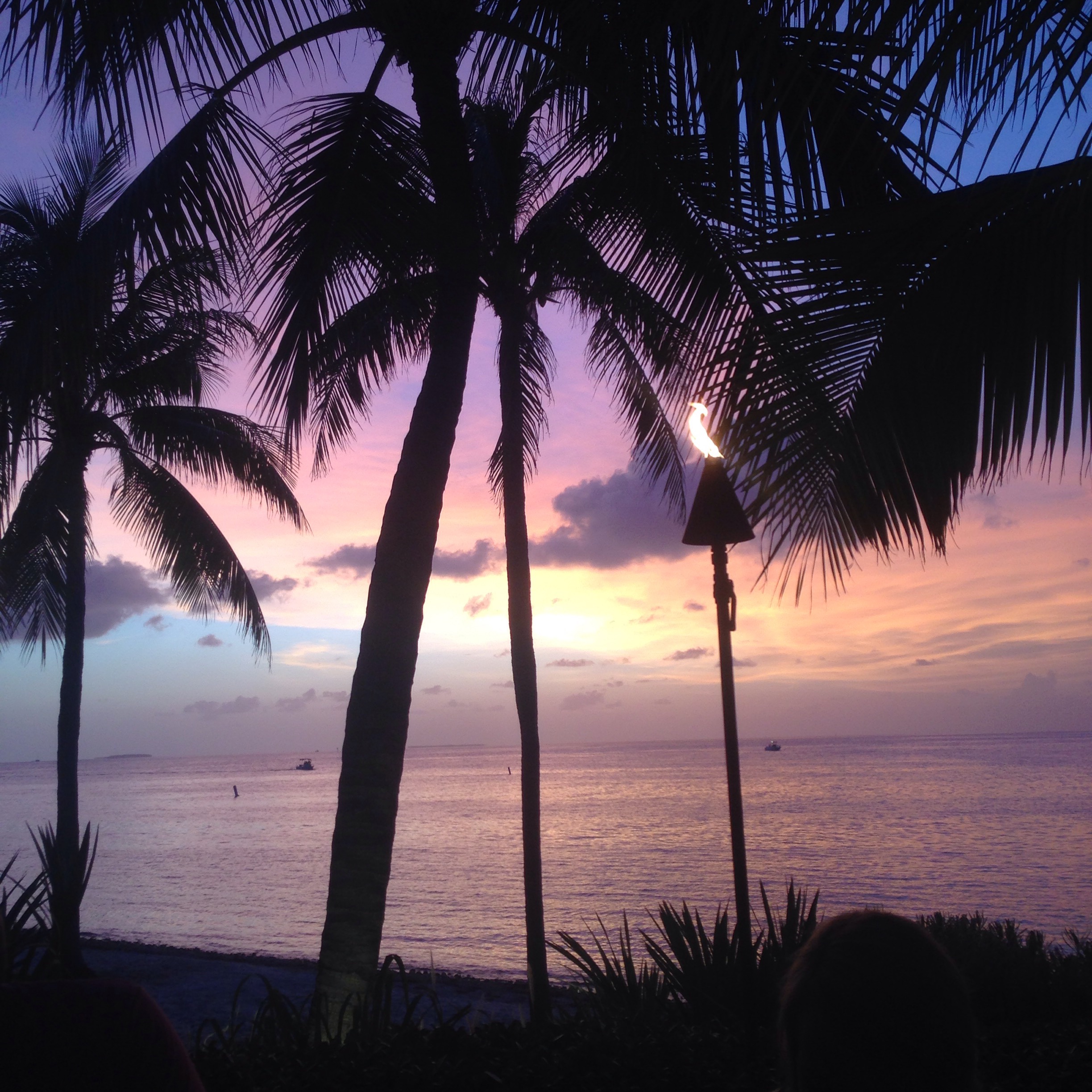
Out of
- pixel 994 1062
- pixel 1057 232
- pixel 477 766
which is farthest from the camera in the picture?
pixel 477 766

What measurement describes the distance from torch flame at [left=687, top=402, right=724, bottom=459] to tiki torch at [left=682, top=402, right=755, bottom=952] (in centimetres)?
22

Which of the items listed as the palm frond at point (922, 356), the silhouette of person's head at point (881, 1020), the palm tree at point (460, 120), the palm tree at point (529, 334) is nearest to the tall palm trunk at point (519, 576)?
the palm tree at point (529, 334)

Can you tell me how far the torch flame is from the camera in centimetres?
400

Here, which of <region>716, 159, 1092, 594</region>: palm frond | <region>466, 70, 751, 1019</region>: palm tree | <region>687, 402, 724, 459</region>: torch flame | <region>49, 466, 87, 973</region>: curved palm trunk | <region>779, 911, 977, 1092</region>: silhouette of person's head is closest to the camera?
<region>779, 911, 977, 1092</region>: silhouette of person's head

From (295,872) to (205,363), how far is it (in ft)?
81.0

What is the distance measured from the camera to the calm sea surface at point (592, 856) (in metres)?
21.2

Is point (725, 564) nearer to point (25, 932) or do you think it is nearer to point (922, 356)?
point (922, 356)

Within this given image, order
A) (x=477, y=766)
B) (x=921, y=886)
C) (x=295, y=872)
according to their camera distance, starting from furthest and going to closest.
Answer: (x=477, y=766)
(x=295, y=872)
(x=921, y=886)

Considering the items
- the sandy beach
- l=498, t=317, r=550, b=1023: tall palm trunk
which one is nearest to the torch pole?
l=498, t=317, r=550, b=1023: tall palm trunk

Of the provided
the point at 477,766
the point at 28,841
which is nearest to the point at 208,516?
the point at 28,841

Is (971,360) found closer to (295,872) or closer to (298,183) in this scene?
(298,183)

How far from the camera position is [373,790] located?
449cm

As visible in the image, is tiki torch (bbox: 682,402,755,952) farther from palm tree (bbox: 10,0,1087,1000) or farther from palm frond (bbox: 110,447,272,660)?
palm frond (bbox: 110,447,272,660)

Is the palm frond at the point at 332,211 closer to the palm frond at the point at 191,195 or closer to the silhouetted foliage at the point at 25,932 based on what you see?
the palm frond at the point at 191,195
